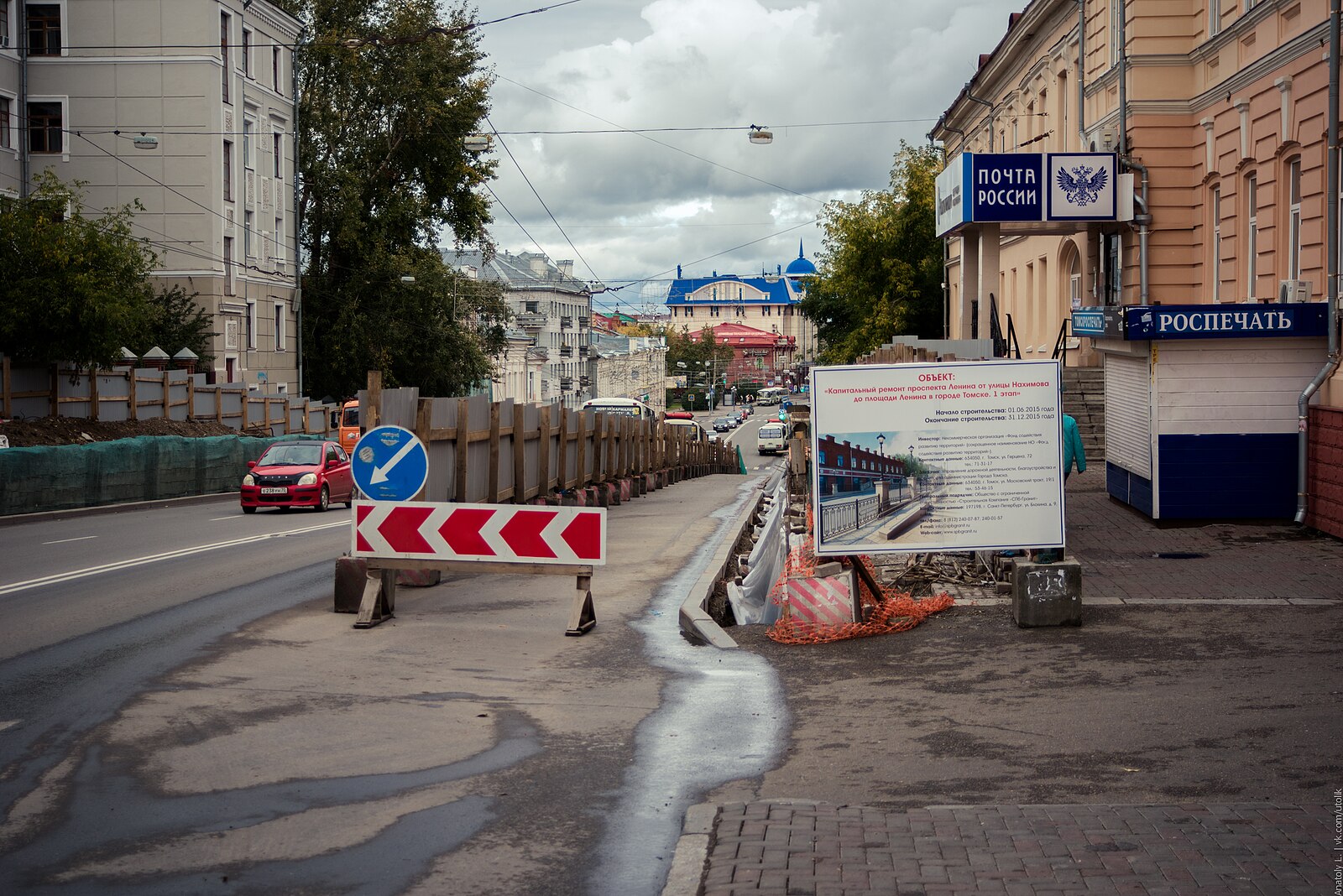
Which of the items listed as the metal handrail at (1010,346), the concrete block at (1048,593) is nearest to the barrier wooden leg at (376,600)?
the concrete block at (1048,593)

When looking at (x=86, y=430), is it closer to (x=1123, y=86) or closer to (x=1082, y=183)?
(x=1082, y=183)

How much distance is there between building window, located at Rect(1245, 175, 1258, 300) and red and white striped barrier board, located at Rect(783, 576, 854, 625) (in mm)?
13359

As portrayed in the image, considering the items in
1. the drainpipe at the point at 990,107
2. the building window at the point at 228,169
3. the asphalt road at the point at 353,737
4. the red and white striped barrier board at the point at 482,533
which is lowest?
the asphalt road at the point at 353,737

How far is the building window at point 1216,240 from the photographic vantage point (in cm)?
2358

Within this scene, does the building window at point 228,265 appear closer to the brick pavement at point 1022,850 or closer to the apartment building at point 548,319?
the brick pavement at point 1022,850

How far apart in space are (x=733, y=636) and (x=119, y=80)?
41021mm

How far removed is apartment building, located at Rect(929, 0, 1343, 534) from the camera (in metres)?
16.8

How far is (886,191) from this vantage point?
68.7 m

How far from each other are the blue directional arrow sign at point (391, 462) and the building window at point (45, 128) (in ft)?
123

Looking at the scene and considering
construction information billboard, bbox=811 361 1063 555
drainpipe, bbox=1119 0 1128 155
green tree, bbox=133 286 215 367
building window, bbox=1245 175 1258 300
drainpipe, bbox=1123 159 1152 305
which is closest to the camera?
construction information billboard, bbox=811 361 1063 555

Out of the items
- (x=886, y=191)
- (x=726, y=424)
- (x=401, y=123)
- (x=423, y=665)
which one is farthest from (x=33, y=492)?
(x=726, y=424)

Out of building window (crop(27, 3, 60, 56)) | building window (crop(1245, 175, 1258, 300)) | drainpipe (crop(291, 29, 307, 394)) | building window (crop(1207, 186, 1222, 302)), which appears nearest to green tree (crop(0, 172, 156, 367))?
building window (crop(27, 3, 60, 56))

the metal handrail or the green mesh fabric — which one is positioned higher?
the metal handrail

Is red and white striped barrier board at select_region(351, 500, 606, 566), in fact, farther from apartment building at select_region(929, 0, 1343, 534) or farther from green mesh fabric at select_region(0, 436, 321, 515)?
green mesh fabric at select_region(0, 436, 321, 515)
